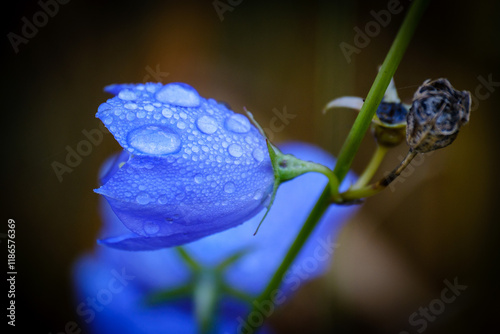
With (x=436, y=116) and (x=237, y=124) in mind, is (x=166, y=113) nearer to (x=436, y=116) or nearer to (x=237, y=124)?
(x=237, y=124)

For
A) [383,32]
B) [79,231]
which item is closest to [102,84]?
[79,231]

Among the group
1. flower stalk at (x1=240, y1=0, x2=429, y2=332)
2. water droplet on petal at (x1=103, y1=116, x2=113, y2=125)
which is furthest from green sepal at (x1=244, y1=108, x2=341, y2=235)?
water droplet on petal at (x1=103, y1=116, x2=113, y2=125)

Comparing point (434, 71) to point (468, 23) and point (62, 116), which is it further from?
point (62, 116)

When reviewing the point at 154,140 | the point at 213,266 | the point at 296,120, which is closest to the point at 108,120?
the point at 154,140

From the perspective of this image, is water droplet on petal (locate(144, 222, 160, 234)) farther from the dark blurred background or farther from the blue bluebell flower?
the dark blurred background

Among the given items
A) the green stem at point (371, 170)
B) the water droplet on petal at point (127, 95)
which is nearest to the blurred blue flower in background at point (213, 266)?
the green stem at point (371, 170)
